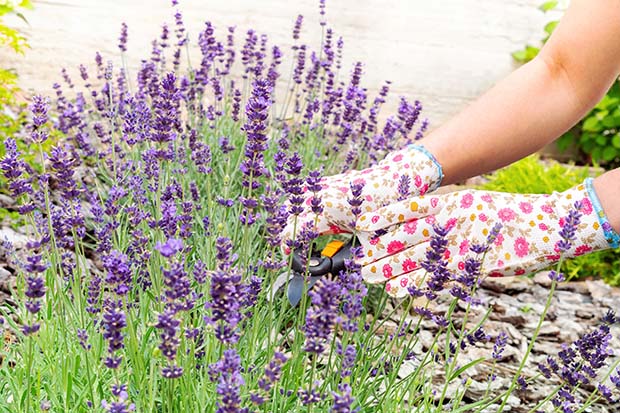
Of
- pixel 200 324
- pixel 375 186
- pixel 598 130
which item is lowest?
pixel 598 130

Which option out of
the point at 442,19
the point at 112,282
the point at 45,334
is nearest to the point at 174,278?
the point at 112,282

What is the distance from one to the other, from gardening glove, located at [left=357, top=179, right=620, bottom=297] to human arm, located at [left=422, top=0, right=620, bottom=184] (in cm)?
22

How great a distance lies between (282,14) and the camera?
17.6ft

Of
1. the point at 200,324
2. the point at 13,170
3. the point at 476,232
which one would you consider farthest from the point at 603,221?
the point at 13,170

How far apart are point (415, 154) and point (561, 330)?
131 centimetres

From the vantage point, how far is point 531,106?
1882 mm

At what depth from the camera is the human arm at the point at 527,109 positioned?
6.07 ft

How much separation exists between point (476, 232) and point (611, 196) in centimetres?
31

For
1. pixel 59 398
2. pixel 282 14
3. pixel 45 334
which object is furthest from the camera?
pixel 282 14

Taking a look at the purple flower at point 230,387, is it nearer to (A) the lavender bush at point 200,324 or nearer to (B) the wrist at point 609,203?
(A) the lavender bush at point 200,324

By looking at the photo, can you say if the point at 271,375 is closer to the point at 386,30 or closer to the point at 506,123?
the point at 506,123

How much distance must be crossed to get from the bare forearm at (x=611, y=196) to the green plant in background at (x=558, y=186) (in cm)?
187

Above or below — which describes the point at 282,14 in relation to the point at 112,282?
below

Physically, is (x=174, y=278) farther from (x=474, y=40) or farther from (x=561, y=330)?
(x=474, y=40)
